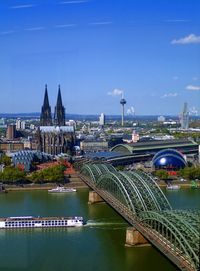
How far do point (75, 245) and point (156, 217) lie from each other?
4.63 ft

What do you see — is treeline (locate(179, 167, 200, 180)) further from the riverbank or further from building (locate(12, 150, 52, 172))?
building (locate(12, 150, 52, 172))

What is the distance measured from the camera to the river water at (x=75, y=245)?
6.61 m

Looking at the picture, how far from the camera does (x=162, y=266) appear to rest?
669cm

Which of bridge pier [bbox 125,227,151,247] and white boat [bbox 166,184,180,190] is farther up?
bridge pier [bbox 125,227,151,247]

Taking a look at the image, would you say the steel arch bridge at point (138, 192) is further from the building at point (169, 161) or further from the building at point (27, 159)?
the building at point (169, 161)

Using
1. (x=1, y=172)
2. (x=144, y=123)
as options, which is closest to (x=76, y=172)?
(x=1, y=172)

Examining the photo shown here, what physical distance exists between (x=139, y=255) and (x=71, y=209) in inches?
148

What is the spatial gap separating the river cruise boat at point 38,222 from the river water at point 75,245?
16 cm

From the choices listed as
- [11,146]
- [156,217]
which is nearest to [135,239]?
[156,217]

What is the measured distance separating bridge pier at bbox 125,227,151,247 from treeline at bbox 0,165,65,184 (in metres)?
7.35

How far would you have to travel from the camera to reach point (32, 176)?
1506cm

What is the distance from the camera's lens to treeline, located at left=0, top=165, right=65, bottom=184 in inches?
579

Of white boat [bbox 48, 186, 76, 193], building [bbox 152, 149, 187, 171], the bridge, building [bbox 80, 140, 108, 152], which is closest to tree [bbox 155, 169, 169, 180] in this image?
building [bbox 152, 149, 187, 171]

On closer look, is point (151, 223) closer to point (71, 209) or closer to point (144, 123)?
point (71, 209)
